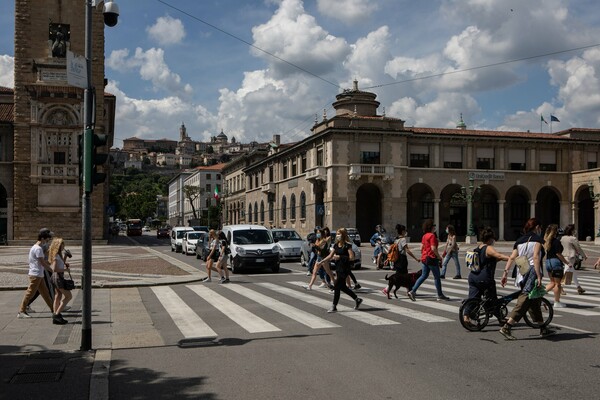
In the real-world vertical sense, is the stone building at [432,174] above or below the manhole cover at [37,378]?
above

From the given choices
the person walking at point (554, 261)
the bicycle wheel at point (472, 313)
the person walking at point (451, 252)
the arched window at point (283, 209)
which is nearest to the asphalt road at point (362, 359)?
the bicycle wheel at point (472, 313)

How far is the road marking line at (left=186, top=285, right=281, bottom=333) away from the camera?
10266mm

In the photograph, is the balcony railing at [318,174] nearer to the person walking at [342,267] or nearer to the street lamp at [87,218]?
the person walking at [342,267]

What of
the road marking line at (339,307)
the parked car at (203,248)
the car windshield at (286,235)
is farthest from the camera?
the parked car at (203,248)

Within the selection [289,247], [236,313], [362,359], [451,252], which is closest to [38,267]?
[236,313]

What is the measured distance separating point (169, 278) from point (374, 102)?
48181 millimetres

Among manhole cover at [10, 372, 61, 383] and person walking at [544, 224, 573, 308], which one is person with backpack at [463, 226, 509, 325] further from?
manhole cover at [10, 372, 61, 383]

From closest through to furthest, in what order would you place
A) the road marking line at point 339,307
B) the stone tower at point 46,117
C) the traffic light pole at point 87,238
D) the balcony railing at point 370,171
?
1. the traffic light pole at point 87,238
2. the road marking line at point 339,307
3. the stone tower at point 46,117
4. the balcony railing at point 370,171

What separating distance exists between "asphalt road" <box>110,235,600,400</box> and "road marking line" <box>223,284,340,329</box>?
0.13 feet

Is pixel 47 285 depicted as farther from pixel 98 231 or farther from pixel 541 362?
pixel 98 231

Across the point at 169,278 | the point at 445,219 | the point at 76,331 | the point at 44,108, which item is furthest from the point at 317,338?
the point at 445,219

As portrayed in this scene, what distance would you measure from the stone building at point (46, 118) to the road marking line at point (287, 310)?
118ft

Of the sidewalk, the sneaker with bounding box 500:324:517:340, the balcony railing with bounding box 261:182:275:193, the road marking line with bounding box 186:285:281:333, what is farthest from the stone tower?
the sneaker with bounding box 500:324:517:340

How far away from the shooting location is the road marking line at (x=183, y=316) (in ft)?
32.5
